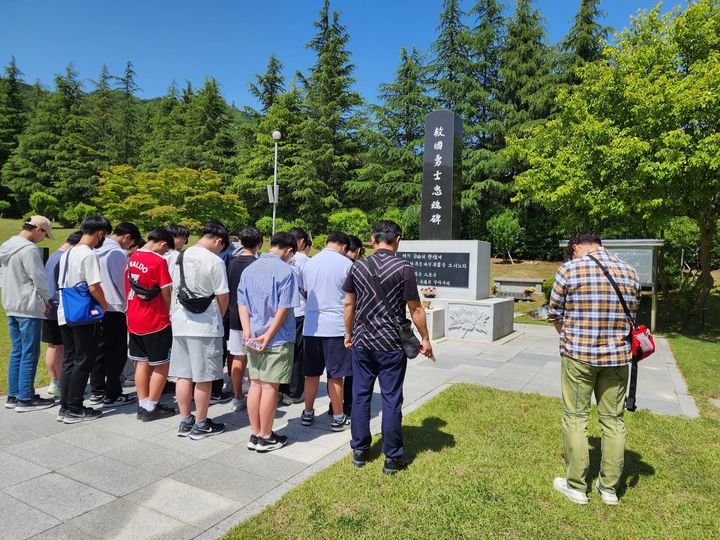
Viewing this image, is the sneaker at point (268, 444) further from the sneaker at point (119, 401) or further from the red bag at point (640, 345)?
the red bag at point (640, 345)

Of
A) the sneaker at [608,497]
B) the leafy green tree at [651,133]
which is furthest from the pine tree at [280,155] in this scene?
the sneaker at [608,497]

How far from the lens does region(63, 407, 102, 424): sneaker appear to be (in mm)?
4043

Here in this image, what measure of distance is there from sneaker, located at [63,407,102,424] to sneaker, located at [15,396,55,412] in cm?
60

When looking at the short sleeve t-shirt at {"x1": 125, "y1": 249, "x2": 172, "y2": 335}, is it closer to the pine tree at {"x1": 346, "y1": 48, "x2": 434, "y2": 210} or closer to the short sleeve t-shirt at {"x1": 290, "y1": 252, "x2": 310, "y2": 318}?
the short sleeve t-shirt at {"x1": 290, "y1": 252, "x2": 310, "y2": 318}

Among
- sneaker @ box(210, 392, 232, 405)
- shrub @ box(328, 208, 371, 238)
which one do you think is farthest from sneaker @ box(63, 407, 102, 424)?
shrub @ box(328, 208, 371, 238)

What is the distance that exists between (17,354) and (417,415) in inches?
156

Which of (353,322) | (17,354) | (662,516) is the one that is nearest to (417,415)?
(353,322)

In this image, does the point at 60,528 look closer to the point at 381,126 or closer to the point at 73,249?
the point at 73,249

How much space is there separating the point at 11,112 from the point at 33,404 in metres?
48.5

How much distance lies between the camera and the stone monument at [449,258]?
870cm

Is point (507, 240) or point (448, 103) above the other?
point (448, 103)

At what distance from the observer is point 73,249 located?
4.05 metres

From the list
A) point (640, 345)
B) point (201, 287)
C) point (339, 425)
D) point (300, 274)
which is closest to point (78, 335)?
point (201, 287)

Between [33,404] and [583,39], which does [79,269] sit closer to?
[33,404]
